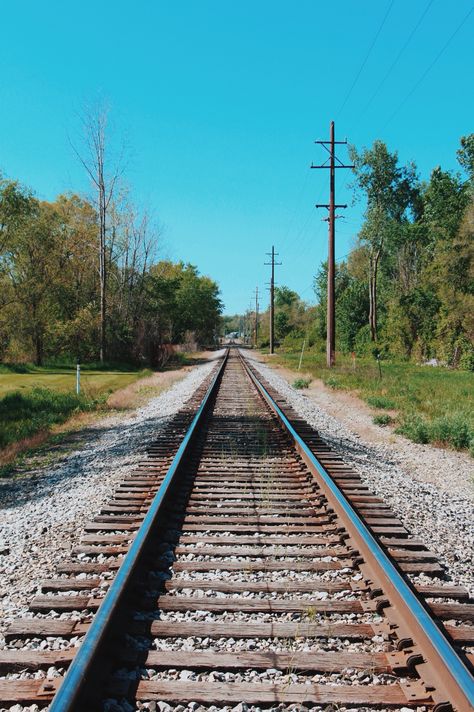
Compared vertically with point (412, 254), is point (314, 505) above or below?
below

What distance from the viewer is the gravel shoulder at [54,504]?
4.29 metres

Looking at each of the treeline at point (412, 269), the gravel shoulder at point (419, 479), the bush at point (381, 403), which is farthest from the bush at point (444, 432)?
the treeline at point (412, 269)

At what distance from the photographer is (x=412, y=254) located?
54844mm

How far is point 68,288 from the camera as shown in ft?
123

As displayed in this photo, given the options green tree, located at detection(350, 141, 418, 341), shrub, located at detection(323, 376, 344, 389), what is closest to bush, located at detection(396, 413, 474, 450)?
shrub, located at detection(323, 376, 344, 389)

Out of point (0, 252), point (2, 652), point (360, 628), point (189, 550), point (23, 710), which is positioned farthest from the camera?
point (0, 252)

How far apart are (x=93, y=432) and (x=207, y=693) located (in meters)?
9.28

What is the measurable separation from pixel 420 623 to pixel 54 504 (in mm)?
4261

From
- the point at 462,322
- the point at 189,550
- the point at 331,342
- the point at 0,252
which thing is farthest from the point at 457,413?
the point at 0,252

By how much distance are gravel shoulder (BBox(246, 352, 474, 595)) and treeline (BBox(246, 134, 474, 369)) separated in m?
23.5

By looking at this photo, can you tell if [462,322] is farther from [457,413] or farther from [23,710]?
[23,710]

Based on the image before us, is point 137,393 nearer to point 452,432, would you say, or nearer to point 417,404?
point 417,404

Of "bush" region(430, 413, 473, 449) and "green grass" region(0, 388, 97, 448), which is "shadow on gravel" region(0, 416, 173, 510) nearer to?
"green grass" region(0, 388, 97, 448)

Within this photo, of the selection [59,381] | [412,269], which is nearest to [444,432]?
[59,381]
